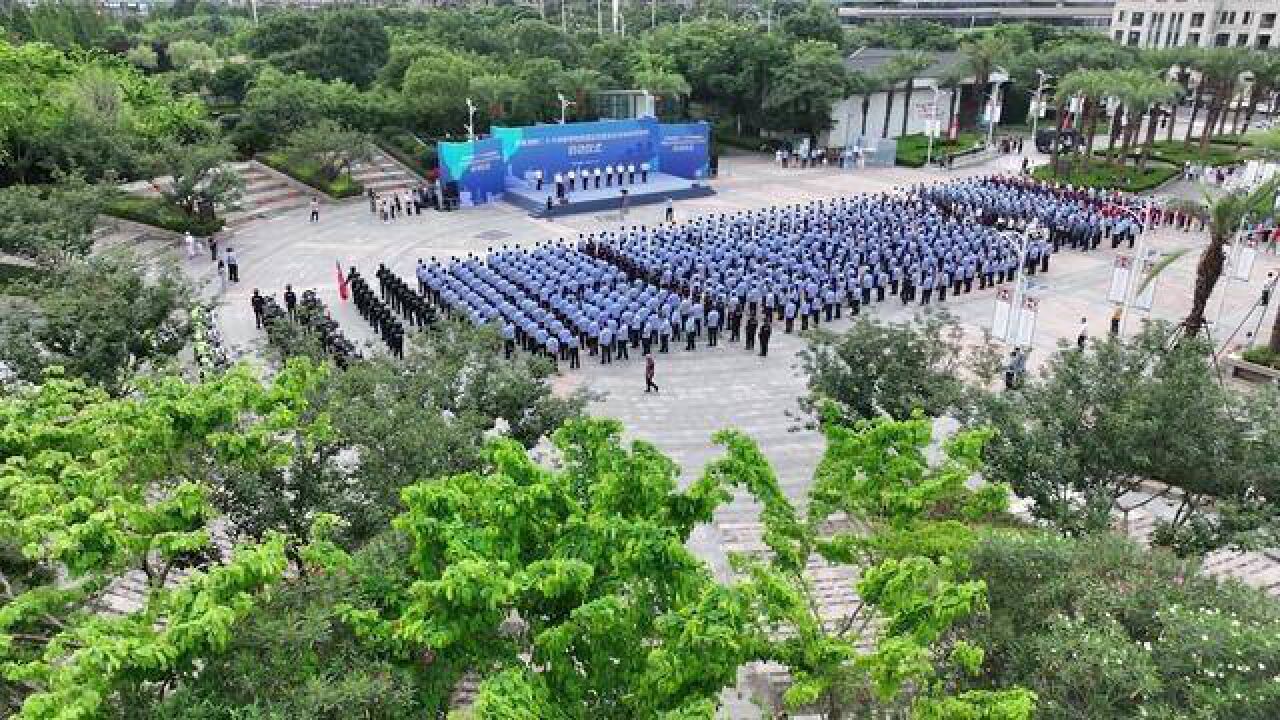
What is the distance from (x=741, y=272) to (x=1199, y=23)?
2743 inches

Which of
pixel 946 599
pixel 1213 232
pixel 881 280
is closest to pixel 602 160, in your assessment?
pixel 881 280

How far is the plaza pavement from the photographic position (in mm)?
16422

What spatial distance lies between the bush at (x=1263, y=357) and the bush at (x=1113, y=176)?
19677mm

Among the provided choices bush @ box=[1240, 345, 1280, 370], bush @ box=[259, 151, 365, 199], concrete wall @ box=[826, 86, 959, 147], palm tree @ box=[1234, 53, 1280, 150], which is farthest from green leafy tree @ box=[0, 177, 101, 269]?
palm tree @ box=[1234, 53, 1280, 150]

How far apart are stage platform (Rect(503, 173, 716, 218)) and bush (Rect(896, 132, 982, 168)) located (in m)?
12.0

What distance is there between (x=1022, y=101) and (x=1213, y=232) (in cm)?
3933

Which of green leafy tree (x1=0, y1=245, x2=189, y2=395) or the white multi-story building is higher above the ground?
the white multi-story building

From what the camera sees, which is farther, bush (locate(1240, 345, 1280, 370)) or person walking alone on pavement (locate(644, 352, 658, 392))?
bush (locate(1240, 345, 1280, 370))

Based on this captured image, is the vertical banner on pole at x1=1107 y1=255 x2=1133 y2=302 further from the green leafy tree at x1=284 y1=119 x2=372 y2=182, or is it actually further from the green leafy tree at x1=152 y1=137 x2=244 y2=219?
the green leafy tree at x1=284 y1=119 x2=372 y2=182

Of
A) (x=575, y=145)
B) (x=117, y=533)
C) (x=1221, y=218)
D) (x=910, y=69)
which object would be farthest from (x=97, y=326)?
(x=910, y=69)

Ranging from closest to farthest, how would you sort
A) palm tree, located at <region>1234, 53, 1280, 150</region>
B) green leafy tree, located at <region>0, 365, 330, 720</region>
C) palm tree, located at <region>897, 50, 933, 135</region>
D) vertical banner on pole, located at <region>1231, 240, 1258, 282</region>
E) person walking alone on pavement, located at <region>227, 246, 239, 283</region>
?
1. green leafy tree, located at <region>0, 365, 330, 720</region>
2. vertical banner on pole, located at <region>1231, 240, 1258, 282</region>
3. person walking alone on pavement, located at <region>227, 246, 239, 283</region>
4. palm tree, located at <region>1234, 53, 1280, 150</region>
5. palm tree, located at <region>897, 50, 933, 135</region>

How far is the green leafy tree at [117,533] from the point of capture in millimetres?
6051

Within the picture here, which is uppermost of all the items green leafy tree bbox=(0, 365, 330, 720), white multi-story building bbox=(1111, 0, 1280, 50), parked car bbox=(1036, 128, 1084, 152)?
white multi-story building bbox=(1111, 0, 1280, 50)

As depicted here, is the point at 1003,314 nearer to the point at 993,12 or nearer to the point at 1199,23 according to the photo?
the point at 1199,23
